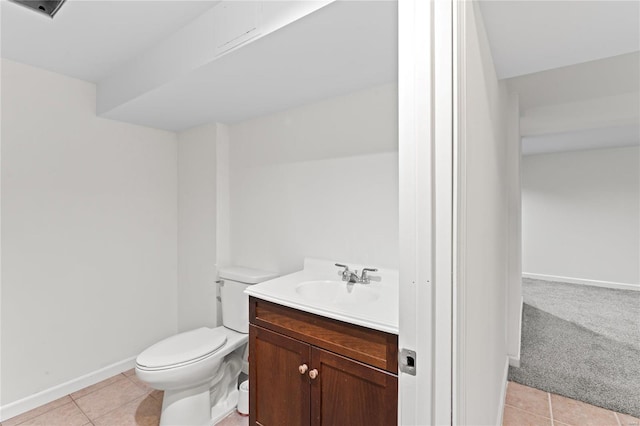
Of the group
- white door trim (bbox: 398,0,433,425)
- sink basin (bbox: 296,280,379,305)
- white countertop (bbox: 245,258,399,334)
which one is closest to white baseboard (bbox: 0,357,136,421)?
white countertop (bbox: 245,258,399,334)

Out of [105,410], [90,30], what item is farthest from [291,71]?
[105,410]

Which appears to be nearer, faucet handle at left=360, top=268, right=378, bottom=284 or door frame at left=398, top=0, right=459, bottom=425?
door frame at left=398, top=0, right=459, bottom=425

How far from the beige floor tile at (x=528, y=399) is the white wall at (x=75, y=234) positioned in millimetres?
2698

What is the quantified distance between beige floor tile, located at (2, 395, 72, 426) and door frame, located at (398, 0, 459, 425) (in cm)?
239

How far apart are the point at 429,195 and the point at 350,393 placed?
869 millimetres

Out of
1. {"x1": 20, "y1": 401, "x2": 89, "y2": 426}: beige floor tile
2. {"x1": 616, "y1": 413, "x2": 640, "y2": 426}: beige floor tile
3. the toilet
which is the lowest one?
{"x1": 20, "y1": 401, "x2": 89, "y2": 426}: beige floor tile

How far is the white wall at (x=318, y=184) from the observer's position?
1693 mm

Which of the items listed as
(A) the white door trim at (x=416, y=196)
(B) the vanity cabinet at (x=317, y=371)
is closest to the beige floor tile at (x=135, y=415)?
(B) the vanity cabinet at (x=317, y=371)

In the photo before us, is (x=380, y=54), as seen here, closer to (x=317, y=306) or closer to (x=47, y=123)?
(x=317, y=306)

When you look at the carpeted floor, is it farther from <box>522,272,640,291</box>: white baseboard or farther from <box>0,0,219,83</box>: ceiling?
<box>0,0,219,83</box>: ceiling

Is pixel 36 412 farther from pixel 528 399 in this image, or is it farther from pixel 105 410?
pixel 528 399

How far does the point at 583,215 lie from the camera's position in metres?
4.77

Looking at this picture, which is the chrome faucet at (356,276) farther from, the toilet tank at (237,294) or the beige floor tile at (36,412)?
the beige floor tile at (36,412)

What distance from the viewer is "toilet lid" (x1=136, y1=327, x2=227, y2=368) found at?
1.60m
